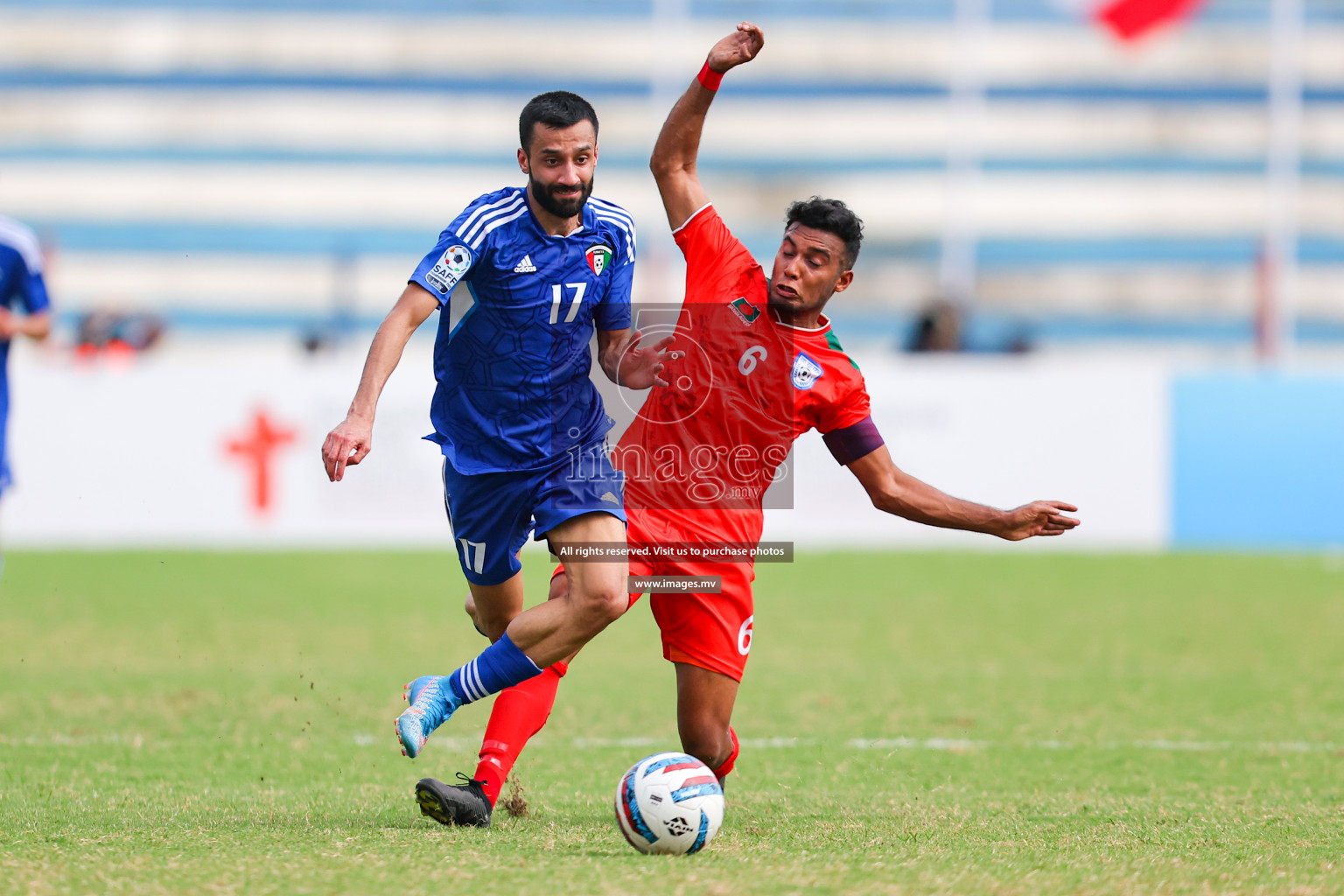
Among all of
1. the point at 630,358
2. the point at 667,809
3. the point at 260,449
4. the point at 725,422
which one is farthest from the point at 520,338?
the point at 260,449

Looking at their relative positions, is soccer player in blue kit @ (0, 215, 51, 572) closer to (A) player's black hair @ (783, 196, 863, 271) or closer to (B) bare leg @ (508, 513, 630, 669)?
(B) bare leg @ (508, 513, 630, 669)

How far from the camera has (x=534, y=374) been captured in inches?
223

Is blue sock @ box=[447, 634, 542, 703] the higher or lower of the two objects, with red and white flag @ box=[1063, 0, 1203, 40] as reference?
lower

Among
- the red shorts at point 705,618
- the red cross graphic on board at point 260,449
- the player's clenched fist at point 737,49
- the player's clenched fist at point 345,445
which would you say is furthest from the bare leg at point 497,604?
the red cross graphic on board at point 260,449

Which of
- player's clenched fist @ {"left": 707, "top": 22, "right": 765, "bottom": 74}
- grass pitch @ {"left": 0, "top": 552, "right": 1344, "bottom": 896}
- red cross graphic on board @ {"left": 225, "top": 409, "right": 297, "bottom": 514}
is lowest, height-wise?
grass pitch @ {"left": 0, "top": 552, "right": 1344, "bottom": 896}

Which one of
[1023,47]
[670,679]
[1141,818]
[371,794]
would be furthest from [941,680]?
[1023,47]

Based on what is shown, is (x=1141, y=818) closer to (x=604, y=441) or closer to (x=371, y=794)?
(x=604, y=441)

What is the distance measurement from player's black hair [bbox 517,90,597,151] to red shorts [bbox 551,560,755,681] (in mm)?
1590

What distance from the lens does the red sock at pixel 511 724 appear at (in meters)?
5.40

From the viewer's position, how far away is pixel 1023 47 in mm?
38250

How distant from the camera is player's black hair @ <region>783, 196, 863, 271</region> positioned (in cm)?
570

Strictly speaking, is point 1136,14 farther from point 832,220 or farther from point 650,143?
point 832,220

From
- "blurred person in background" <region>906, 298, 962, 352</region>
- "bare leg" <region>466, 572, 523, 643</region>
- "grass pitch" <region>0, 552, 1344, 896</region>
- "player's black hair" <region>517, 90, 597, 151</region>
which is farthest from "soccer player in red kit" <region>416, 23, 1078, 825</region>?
"blurred person in background" <region>906, 298, 962, 352</region>

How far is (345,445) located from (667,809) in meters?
1.48
